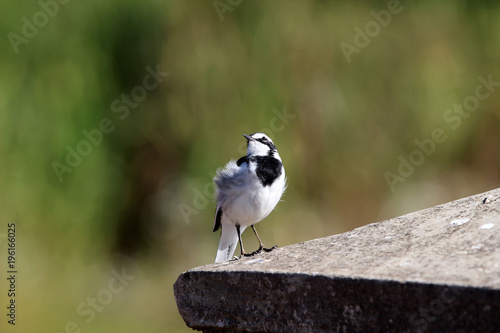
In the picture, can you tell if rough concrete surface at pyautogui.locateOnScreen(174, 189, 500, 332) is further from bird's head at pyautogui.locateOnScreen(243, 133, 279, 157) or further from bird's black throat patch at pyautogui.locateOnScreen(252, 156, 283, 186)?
bird's head at pyautogui.locateOnScreen(243, 133, 279, 157)

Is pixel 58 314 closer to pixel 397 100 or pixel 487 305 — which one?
pixel 397 100

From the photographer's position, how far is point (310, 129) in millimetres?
5578

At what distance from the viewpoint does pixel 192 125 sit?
17.8 ft

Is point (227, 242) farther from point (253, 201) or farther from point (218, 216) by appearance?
point (253, 201)

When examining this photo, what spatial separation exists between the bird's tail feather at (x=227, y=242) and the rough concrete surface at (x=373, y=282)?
5.67 ft

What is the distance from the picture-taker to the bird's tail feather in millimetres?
4121

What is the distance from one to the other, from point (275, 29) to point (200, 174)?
1.39 m

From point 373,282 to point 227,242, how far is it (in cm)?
252

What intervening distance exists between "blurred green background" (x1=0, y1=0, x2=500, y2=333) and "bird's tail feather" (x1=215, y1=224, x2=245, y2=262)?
1.08 meters

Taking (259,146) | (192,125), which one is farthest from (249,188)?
(192,125)

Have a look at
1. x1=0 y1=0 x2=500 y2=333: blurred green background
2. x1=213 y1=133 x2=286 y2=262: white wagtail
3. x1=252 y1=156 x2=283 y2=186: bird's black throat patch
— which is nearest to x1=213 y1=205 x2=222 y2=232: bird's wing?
x1=213 y1=133 x2=286 y2=262: white wagtail

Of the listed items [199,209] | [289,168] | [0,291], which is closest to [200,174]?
[199,209]

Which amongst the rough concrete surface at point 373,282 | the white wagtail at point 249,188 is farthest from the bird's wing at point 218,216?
the rough concrete surface at point 373,282

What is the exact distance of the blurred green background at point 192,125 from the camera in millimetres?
5047
